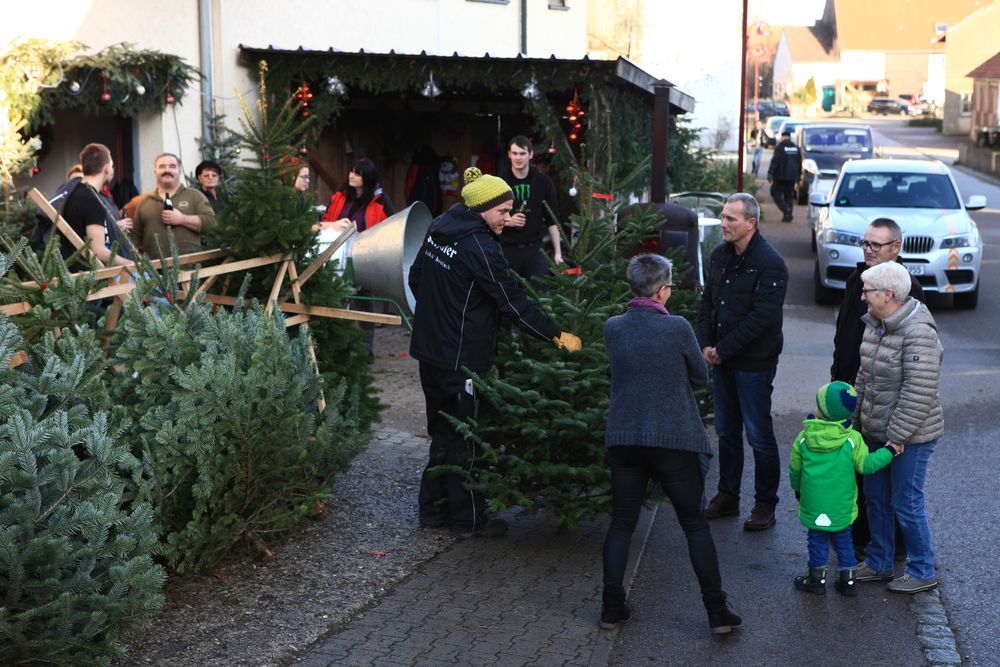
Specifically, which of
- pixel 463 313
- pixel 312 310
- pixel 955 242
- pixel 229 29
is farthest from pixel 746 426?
pixel 229 29

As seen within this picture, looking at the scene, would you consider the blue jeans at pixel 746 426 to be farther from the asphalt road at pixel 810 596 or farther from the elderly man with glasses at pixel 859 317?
the elderly man with glasses at pixel 859 317

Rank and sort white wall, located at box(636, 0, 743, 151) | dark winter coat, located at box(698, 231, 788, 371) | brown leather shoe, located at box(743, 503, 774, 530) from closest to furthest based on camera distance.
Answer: dark winter coat, located at box(698, 231, 788, 371), brown leather shoe, located at box(743, 503, 774, 530), white wall, located at box(636, 0, 743, 151)

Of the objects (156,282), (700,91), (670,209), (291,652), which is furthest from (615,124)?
(700,91)

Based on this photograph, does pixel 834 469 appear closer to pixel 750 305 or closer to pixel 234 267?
pixel 750 305

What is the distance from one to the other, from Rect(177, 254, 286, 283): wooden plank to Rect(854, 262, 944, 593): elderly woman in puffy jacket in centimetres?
334

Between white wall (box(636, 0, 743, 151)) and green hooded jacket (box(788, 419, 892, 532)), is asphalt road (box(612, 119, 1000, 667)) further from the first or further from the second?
white wall (box(636, 0, 743, 151))

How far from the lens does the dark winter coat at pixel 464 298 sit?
6129 mm

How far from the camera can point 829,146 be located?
3050 cm

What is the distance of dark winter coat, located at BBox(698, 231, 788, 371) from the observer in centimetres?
654

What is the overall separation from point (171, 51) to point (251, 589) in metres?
9.57

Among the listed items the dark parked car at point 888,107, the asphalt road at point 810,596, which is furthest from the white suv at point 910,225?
the dark parked car at point 888,107

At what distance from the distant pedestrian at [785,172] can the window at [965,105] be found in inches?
1770

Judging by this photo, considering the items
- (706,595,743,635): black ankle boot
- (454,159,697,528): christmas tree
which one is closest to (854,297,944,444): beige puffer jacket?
(706,595,743,635): black ankle boot

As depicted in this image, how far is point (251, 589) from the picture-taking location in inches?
223
